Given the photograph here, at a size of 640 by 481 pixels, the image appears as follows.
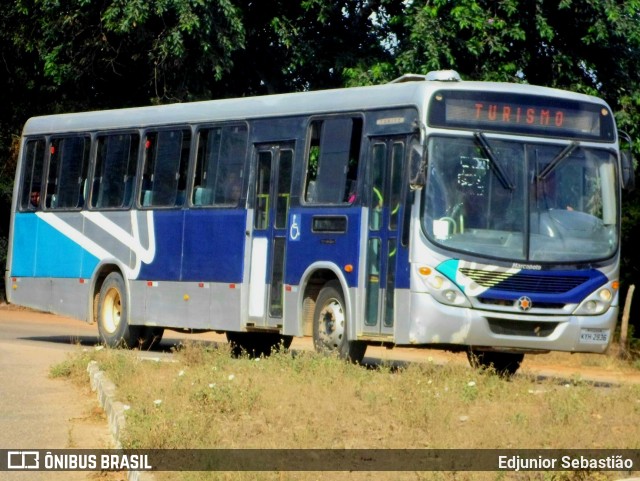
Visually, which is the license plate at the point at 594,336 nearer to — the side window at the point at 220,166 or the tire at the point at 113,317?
the side window at the point at 220,166

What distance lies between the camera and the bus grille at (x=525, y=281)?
1422cm

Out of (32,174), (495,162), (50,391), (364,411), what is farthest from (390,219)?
(32,174)

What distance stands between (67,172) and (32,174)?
99 centimetres

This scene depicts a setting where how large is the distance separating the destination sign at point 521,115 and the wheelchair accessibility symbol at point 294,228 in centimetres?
246

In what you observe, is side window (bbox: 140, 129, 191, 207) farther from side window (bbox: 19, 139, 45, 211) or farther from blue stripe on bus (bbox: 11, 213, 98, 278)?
side window (bbox: 19, 139, 45, 211)

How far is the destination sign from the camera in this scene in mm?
14477

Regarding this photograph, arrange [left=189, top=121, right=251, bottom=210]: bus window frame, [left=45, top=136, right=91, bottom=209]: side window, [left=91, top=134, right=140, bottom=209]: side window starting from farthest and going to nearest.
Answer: [left=45, top=136, right=91, bottom=209]: side window → [left=91, top=134, right=140, bottom=209]: side window → [left=189, top=121, right=251, bottom=210]: bus window frame

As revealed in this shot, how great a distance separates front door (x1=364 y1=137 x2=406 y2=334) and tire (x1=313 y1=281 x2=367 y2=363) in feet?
1.38

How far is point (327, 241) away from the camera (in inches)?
617

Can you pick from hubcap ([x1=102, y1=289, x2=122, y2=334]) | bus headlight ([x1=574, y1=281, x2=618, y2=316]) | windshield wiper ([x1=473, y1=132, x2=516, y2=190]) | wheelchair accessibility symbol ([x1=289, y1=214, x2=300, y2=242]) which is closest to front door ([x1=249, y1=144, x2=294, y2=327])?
wheelchair accessibility symbol ([x1=289, y1=214, x2=300, y2=242])

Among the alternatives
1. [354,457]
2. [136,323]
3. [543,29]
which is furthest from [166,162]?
[354,457]

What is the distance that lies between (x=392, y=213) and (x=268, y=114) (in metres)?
2.99

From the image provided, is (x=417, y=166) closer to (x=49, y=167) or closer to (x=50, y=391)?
(x=50, y=391)

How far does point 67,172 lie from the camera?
20.8m
